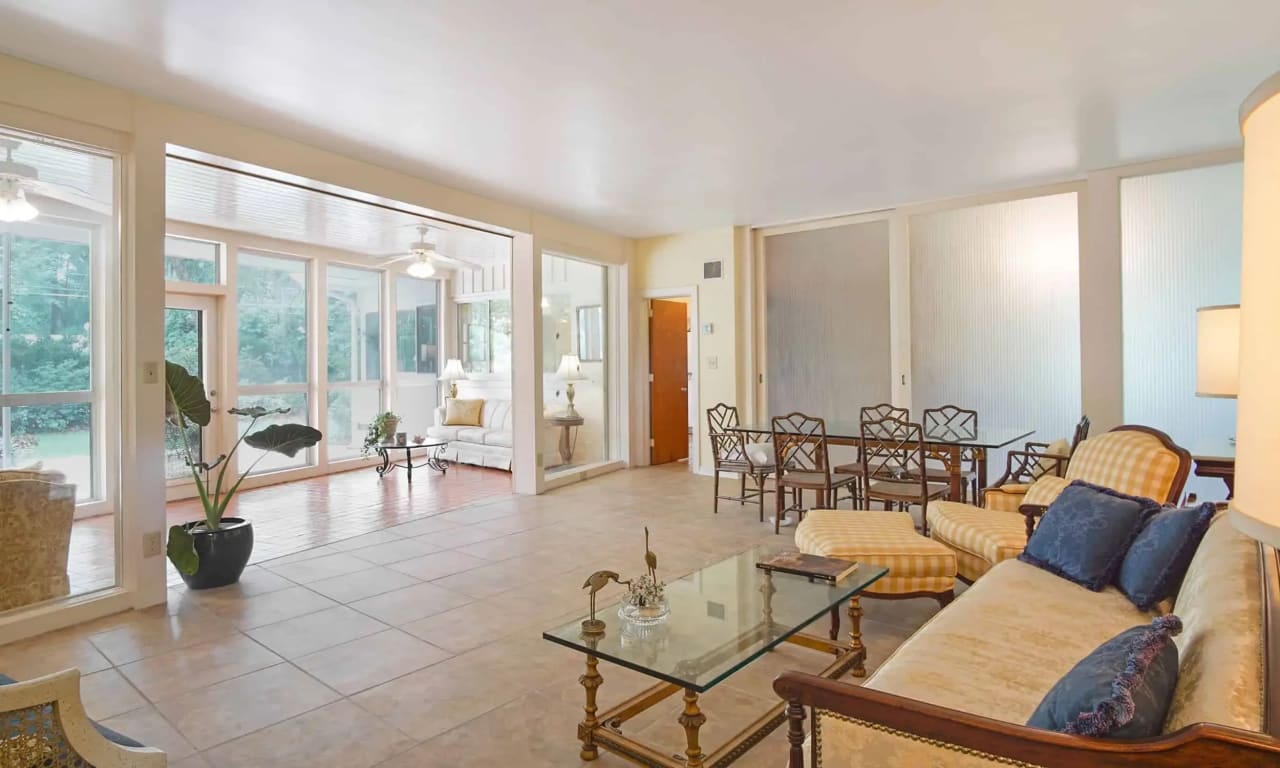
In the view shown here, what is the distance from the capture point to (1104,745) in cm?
109

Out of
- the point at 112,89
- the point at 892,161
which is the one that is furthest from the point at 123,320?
the point at 892,161

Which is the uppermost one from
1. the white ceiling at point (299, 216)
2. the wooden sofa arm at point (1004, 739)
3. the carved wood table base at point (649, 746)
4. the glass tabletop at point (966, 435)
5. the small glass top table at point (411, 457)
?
the white ceiling at point (299, 216)

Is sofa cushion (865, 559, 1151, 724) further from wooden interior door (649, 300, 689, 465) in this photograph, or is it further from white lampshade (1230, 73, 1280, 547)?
wooden interior door (649, 300, 689, 465)

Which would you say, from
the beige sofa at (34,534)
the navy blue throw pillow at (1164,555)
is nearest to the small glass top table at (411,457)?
the beige sofa at (34,534)

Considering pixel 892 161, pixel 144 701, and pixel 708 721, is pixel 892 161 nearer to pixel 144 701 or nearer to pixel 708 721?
pixel 708 721

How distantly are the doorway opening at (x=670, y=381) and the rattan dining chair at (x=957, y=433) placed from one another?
258 cm

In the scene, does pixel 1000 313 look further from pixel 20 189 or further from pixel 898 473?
pixel 20 189

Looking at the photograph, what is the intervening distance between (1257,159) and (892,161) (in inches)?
188

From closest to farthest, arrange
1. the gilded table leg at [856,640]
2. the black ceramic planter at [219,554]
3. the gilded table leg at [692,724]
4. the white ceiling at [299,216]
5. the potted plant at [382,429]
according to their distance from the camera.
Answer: the gilded table leg at [692,724]
the gilded table leg at [856,640]
the black ceramic planter at [219,554]
the white ceiling at [299,216]
the potted plant at [382,429]

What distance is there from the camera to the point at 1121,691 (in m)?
1.13

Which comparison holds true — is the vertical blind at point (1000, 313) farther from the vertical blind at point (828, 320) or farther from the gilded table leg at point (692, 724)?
the gilded table leg at point (692, 724)

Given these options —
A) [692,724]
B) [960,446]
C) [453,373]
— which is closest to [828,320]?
[960,446]

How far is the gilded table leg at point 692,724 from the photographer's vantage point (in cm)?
187

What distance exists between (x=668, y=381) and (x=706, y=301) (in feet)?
4.47
